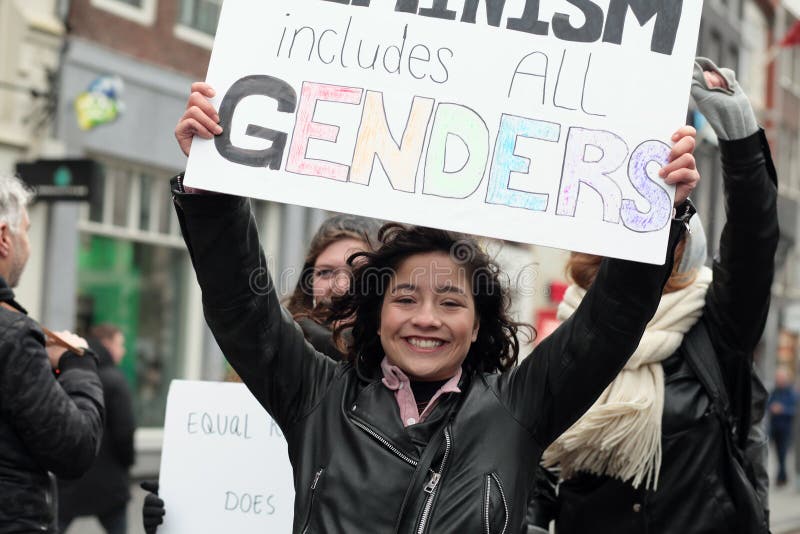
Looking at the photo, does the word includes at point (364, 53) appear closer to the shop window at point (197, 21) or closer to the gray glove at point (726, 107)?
the gray glove at point (726, 107)

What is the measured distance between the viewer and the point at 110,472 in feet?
21.7

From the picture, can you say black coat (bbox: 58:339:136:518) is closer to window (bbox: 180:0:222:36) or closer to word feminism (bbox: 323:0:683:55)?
word feminism (bbox: 323:0:683:55)

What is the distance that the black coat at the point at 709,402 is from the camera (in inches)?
113

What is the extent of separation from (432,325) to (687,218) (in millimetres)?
538

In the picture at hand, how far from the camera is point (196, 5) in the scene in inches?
552

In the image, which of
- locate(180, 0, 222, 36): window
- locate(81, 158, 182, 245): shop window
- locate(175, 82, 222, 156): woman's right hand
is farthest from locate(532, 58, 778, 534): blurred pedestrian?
locate(180, 0, 222, 36): window

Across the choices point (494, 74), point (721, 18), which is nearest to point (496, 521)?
point (494, 74)

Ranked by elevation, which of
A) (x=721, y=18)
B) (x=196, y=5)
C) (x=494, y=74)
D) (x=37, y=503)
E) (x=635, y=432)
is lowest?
(x=37, y=503)

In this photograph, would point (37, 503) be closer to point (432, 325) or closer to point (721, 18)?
point (432, 325)

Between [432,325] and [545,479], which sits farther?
[545,479]

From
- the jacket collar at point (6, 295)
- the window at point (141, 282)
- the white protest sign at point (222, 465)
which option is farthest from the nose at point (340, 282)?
the window at point (141, 282)

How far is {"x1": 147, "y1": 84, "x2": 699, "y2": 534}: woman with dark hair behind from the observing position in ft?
7.57

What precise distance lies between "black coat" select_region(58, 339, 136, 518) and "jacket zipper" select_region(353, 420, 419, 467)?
4.39m

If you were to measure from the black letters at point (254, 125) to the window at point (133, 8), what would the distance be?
34.9 ft
